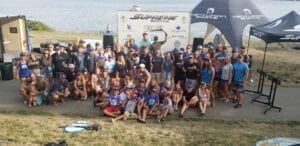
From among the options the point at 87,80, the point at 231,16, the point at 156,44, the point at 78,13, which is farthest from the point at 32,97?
the point at 78,13

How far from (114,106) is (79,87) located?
1690 millimetres

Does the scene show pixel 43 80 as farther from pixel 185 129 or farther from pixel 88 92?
pixel 185 129

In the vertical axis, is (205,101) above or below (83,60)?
below

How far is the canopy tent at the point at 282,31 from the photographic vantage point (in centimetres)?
1148

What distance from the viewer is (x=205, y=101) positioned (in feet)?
32.8

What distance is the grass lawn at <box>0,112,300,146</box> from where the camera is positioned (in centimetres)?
798

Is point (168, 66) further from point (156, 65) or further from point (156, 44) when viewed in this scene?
point (156, 44)

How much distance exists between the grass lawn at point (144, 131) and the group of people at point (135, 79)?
1.90ft

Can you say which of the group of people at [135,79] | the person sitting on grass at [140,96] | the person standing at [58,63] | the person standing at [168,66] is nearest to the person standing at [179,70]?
the group of people at [135,79]

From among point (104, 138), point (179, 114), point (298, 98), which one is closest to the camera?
point (104, 138)

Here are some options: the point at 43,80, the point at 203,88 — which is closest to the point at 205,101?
the point at 203,88

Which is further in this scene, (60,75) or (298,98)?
(298,98)

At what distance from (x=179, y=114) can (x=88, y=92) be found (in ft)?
9.47

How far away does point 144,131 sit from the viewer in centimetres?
860
